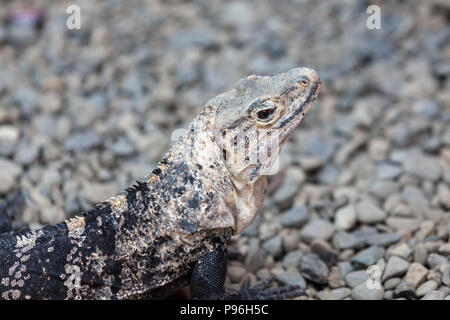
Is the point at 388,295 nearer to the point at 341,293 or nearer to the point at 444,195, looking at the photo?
the point at 341,293

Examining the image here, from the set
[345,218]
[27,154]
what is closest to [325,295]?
[345,218]

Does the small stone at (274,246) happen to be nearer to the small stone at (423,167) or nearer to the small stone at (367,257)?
the small stone at (367,257)

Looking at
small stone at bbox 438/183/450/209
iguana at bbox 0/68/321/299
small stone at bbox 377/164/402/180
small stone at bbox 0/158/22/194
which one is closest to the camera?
iguana at bbox 0/68/321/299

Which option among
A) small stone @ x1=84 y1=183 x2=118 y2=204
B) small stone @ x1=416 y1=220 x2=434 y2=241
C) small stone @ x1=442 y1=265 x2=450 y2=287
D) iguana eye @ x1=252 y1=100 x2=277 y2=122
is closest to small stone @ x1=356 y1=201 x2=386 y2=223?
small stone @ x1=416 y1=220 x2=434 y2=241

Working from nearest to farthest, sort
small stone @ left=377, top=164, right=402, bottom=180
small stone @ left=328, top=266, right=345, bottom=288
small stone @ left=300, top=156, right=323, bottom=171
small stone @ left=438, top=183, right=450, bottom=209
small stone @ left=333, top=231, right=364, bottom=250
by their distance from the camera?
small stone @ left=328, top=266, right=345, bottom=288 < small stone @ left=333, top=231, right=364, bottom=250 < small stone @ left=438, top=183, right=450, bottom=209 < small stone @ left=377, top=164, right=402, bottom=180 < small stone @ left=300, top=156, right=323, bottom=171

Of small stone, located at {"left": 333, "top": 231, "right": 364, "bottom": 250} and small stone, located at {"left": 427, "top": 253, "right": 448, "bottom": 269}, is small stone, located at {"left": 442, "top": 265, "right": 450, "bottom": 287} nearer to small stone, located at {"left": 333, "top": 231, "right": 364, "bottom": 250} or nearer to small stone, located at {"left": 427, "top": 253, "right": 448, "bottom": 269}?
small stone, located at {"left": 427, "top": 253, "right": 448, "bottom": 269}

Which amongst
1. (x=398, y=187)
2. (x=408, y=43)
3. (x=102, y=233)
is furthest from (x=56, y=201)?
(x=408, y=43)
